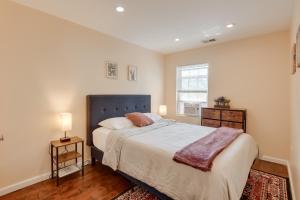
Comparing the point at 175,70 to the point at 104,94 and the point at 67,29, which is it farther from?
the point at 67,29

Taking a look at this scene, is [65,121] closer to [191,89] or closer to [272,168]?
[191,89]

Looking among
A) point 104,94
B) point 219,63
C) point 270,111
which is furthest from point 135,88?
point 270,111

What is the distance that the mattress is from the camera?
8.84 ft

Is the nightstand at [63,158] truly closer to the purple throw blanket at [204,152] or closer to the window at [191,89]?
the purple throw blanket at [204,152]

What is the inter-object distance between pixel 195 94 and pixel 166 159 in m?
2.93

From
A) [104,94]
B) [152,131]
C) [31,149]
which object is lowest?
[31,149]

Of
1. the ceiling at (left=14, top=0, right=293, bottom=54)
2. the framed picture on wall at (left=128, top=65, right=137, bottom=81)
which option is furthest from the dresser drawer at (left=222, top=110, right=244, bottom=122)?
the framed picture on wall at (left=128, top=65, right=137, bottom=81)

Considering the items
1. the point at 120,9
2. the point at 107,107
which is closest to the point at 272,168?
the point at 107,107

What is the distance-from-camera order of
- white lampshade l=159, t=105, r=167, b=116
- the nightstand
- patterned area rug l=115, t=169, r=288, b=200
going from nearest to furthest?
1. patterned area rug l=115, t=169, r=288, b=200
2. the nightstand
3. white lampshade l=159, t=105, r=167, b=116

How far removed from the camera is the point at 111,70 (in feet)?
11.1

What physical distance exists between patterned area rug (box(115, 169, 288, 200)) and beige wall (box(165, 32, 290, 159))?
936mm

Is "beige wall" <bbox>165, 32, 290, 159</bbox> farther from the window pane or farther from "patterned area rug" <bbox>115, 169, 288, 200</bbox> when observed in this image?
"patterned area rug" <bbox>115, 169, 288, 200</bbox>

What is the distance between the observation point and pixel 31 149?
2361mm

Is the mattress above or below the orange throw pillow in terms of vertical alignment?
below
